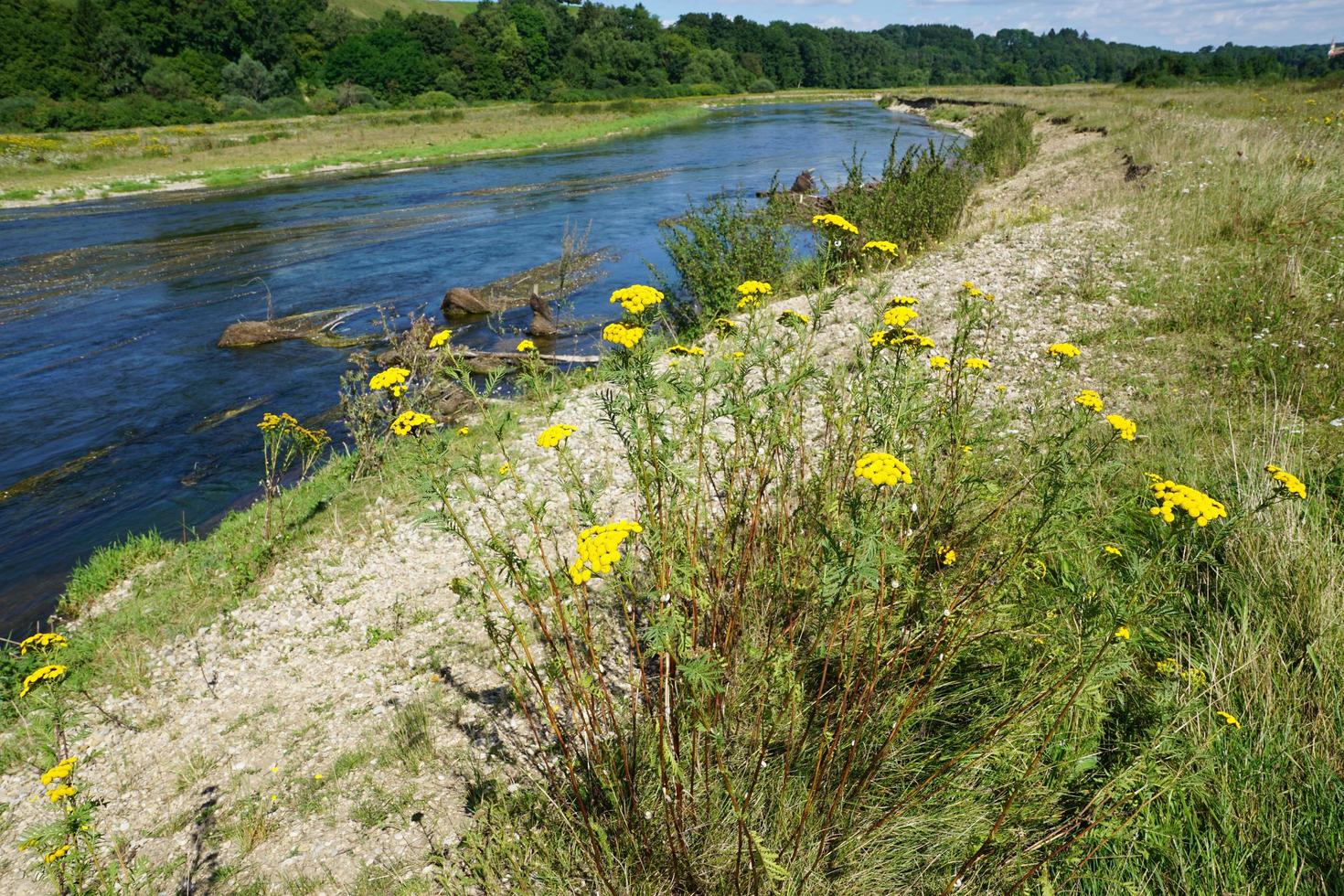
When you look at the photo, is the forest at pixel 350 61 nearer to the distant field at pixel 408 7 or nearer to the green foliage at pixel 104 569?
the distant field at pixel 408 7

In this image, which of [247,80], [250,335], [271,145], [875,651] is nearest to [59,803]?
[875,651]

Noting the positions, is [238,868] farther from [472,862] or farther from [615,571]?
[615,571]

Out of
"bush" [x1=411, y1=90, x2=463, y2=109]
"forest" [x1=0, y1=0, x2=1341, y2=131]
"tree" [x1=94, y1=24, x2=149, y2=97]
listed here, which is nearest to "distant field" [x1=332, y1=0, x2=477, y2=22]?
"forest" [x1=0, y1=0, x2=1341, y2=131]

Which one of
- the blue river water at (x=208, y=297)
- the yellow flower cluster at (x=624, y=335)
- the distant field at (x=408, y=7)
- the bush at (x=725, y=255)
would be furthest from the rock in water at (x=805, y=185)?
the distant field at (x=408, y=7)

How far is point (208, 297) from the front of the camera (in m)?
15.9

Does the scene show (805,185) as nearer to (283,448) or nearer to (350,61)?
(283,448)

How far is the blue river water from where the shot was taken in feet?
28.3

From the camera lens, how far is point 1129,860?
2314 millimetres

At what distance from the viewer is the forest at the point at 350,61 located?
5238 centimetres

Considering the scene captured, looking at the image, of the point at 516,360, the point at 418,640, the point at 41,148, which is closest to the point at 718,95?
the point at 41,148

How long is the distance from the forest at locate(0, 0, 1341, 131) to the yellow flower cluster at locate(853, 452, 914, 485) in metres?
43.0

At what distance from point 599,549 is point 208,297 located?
18122 millimetres

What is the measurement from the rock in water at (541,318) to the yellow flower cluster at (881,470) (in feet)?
37.4

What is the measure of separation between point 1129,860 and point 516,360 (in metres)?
10.4
